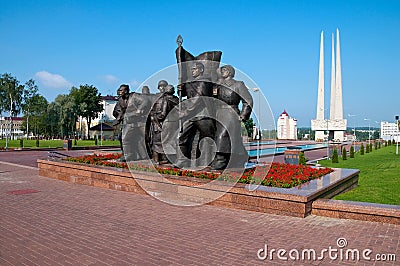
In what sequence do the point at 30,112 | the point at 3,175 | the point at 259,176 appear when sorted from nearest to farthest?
1. the point at 259,176
2. the point at 3,175
3. the point at 30,112

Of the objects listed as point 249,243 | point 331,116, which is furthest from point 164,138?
point 331,116

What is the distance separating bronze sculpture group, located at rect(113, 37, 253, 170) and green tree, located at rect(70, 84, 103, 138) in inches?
1995

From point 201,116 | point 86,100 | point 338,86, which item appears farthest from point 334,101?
point 201,116

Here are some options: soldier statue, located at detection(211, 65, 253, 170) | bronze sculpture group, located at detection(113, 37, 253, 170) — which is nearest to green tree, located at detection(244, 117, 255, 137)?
soldier statue, located at detection(211, 65, 253, 170)

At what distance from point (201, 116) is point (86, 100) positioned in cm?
5415

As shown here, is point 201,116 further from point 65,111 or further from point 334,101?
point 334,101

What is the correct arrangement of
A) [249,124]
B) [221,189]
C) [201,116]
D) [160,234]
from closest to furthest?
[160,234] → [221,189] → [201,116] → [249,124]

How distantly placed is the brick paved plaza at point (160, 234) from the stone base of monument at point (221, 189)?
Result: 0.80ft

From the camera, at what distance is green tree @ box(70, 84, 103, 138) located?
2320 inches

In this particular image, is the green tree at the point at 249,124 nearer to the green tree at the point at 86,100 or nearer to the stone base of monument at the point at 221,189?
the stone base of monument at the point at 221,189

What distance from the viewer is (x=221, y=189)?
24.6 feet

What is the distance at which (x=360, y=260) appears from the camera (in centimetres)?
439

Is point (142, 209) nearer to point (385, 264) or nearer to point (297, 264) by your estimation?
point (297, 264)

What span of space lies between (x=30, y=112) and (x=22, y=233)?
5433cm
